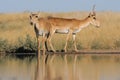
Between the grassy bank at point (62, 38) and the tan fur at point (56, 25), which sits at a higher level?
the tan fur at point (56, 25)

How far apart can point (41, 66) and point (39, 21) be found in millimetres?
5750

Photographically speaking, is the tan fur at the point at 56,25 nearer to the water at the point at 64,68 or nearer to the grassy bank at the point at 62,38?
the grassy bank at the point at 62,38

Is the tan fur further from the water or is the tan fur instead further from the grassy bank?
the water

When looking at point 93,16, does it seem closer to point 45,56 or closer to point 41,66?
point 45,56

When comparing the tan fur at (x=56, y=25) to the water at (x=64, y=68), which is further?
the tan fur at (x=56, y=25)

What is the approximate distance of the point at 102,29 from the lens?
111 feet

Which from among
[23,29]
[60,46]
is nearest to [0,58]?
[60,46]

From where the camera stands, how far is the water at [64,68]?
18.7m

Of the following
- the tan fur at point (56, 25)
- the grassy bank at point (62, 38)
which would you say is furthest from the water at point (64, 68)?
the grassy bank at point (62, 38)

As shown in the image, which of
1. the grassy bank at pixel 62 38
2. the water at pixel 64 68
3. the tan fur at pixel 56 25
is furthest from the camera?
the grassy bank at pixel 62 38

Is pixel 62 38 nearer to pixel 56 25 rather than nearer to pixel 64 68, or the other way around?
pixel 56 25

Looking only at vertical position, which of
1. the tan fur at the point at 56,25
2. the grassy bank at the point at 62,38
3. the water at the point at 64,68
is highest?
the tan fur at the point at 56,25

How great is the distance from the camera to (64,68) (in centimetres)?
2111

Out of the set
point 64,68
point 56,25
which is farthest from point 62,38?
point 64,68
